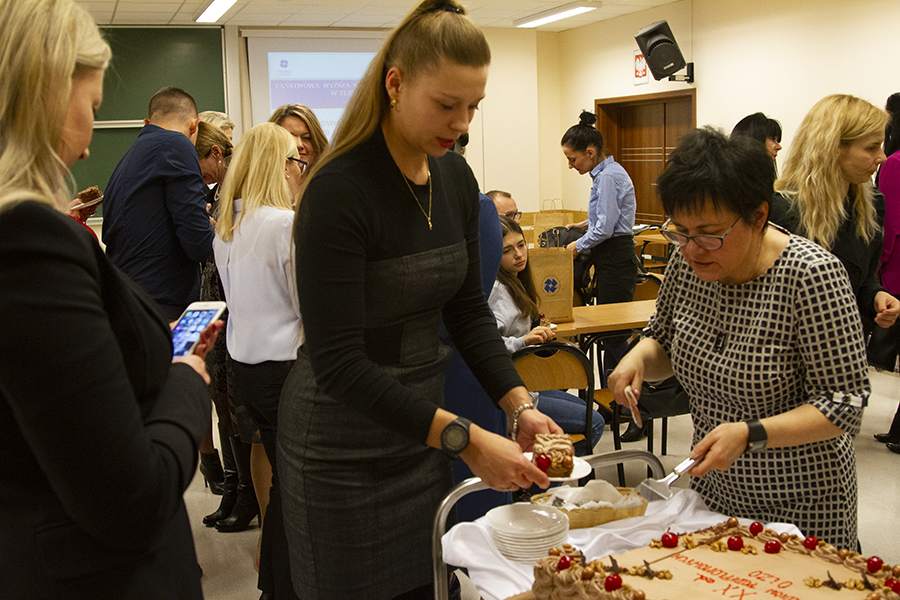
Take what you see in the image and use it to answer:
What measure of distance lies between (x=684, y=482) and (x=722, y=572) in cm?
262

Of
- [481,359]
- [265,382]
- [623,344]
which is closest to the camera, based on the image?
[481,359]

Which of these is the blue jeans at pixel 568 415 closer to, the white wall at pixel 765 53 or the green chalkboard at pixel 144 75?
the white wall at pixel 765 53

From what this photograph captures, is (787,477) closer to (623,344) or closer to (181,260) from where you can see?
(181,260)

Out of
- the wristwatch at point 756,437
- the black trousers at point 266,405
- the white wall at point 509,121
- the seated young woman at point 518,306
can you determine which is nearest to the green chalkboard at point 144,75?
the white wall at point 509,121

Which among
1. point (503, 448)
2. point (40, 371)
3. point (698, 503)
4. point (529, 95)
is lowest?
point (698, 503)

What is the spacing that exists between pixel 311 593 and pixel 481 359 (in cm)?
60

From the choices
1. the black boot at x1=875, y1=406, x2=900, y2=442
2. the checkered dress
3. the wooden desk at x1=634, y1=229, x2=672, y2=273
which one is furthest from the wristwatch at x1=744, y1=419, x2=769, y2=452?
the wooden desk at x1=634, y1=229, x2=672, y2=273

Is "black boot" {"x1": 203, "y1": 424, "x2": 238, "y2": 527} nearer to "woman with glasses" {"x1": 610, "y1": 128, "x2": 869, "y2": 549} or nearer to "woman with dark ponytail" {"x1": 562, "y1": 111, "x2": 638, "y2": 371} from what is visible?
"woman with glasses" {"x1": 610, "y1": 128, "x2": 869, "y2": 549}

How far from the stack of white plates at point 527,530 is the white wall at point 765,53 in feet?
21.2

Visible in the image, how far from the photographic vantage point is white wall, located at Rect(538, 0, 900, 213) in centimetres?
653

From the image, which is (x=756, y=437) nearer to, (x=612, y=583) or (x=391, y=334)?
(x=612, y=583)

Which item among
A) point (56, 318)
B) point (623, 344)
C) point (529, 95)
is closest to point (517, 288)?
point (623, 344)

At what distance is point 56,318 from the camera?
0.74 m

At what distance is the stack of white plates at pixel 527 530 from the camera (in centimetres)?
132
